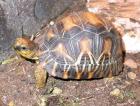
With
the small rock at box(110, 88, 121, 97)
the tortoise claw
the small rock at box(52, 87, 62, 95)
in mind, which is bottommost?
the small rock at box(110, 88, 121, 97)

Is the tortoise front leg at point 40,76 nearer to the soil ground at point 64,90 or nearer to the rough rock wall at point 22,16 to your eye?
the soil ground at point 64,90

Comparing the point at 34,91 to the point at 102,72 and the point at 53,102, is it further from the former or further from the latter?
the point at 102,72

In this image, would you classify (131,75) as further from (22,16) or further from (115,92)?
(22,16)

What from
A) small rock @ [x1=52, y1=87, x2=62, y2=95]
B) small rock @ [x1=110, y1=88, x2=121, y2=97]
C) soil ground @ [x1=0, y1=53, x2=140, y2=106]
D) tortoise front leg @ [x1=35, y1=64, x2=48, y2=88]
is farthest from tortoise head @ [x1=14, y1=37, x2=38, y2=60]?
small rock @ [x1=110, y1=88, x2=121, y2=97]

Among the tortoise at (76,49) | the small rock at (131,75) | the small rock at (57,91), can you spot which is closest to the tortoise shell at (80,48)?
the tortoise at (76,49)

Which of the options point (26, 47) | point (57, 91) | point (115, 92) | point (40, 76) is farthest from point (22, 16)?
point (115, 92)

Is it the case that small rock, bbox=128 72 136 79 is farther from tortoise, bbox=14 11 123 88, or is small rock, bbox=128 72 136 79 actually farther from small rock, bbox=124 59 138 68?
tortoise, bbox=14 11 123 88
